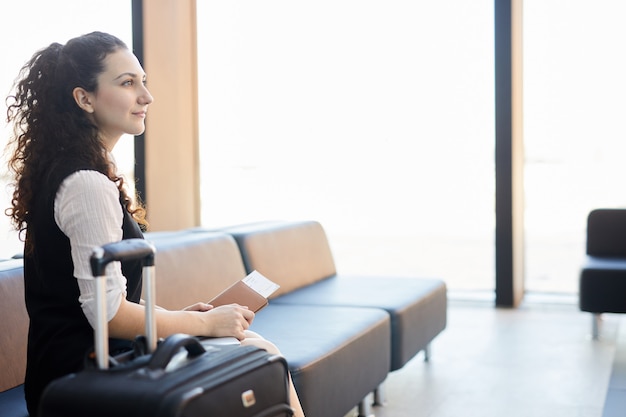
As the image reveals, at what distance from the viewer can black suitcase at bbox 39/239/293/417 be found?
1362mm

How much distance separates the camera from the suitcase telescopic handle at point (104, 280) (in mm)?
1423

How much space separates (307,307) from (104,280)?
1.81 metres

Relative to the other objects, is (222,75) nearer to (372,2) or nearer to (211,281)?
(372,2)

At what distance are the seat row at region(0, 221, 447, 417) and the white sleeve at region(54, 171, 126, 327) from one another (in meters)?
0.52

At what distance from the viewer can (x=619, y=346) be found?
409 cm

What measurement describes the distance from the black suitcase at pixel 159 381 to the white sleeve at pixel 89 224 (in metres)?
0.13

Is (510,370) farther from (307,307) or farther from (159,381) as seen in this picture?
(159,381)

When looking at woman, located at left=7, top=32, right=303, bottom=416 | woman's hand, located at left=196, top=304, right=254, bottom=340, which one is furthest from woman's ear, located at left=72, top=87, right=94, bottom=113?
woman's hand, located at left=196, top=304, right=254, bottom=340

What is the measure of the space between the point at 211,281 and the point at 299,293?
61 centimetres

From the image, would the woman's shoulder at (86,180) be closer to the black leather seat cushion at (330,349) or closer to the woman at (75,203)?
the woman at (75,203)

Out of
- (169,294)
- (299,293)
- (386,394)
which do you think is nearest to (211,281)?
(169,294)

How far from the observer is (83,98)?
177 centimetres

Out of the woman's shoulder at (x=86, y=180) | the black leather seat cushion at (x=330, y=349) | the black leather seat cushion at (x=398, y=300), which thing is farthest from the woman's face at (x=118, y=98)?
the black leather seat cushion at (x=398, y=300)

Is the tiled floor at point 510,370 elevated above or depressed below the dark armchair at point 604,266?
below
